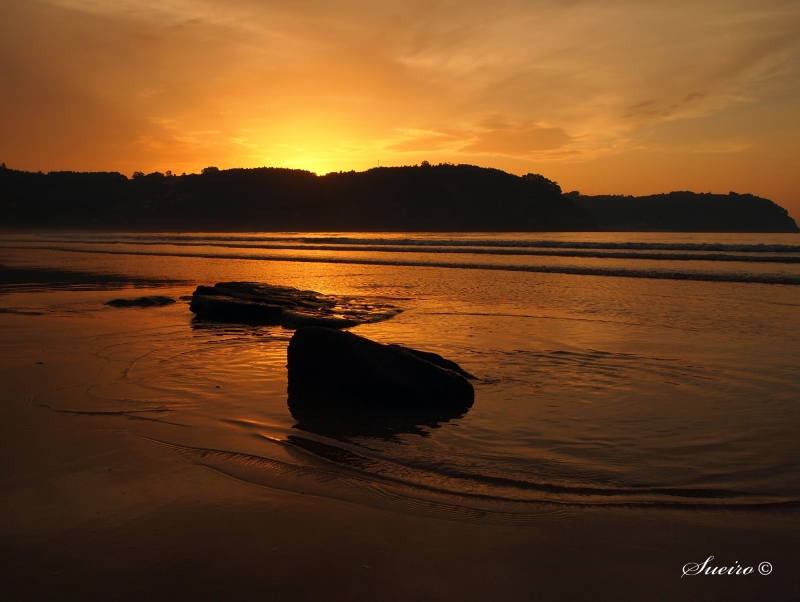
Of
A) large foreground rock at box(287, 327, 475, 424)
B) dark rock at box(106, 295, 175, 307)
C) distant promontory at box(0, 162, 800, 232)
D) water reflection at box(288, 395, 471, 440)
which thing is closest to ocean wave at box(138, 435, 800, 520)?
water reflection at box(288, 395, 471, 440)

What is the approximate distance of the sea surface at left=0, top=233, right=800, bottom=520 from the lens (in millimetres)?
4004

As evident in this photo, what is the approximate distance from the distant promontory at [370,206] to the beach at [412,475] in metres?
107

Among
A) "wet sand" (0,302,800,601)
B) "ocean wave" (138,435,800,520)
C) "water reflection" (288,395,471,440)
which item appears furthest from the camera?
"water reflection" (288,395,471,440)

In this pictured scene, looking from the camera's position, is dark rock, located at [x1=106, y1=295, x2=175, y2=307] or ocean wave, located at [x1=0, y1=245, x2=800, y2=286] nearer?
dark rock, located at [x1=106, y1=295, x2=175, y2=307]

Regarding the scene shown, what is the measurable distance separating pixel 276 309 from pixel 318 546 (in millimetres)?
8531

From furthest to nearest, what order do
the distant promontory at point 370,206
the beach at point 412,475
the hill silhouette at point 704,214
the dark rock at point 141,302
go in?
the hill silhouette at point 704,214 → the distant promontory at point 370,206 → the dark rock at point 141,302 → the beach at point 412,475

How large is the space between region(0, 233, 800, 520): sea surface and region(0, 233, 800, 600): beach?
0.10 feet

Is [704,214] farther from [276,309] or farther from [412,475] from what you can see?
[412,475]

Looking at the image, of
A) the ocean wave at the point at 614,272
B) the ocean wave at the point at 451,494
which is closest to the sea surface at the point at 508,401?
the ocean wave at the point at 451,494

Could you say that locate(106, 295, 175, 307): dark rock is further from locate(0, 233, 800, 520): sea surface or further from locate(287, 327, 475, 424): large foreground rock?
locate(287, 327, 475, 424): large foreground rock

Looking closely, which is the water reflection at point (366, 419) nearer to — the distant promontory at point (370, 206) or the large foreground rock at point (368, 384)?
the large foreground rock at point (368, 384)

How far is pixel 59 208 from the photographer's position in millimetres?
127438
